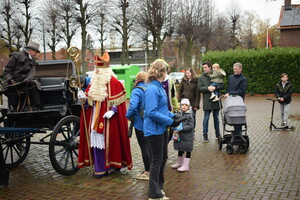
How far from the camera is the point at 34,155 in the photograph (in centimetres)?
790

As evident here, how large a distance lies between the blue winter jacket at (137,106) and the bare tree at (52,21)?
28.8 metres

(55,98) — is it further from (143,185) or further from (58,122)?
(143,185)

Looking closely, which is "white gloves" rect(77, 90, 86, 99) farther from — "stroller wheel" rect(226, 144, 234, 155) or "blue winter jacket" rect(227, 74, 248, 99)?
"blue winter jacket" rect(227, 74, 248, 99)

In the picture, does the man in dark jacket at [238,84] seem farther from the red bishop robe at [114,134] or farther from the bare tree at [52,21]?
the bare tree at [52,21]

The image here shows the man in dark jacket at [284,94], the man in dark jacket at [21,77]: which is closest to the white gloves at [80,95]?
the man in dark jacket at [21,77]

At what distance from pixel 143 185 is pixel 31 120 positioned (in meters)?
2.25

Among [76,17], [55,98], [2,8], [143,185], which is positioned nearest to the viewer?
[143,185]

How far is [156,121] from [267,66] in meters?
19.9

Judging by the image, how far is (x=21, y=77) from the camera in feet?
20.3

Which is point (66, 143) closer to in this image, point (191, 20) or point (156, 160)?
point (156, 160)

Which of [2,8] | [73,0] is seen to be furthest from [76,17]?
[2,8]

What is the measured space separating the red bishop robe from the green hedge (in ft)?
60.8

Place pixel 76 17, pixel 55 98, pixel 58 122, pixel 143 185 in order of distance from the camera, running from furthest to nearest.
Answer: pixel 76 17, pixel 55 98, pixel 58 122, pixel 143 185

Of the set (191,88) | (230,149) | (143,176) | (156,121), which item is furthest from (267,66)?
(156,121)
